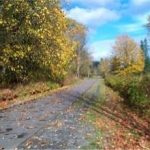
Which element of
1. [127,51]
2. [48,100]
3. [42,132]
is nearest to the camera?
[42,132]

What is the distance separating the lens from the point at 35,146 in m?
11.6

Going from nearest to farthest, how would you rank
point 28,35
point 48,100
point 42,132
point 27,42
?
1. point 42,132
2. point 48,100
3. point 28,35
4. point 27,42

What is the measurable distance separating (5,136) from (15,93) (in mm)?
19869

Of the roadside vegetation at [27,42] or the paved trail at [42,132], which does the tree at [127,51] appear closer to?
the roadside vegetation at [27,42]

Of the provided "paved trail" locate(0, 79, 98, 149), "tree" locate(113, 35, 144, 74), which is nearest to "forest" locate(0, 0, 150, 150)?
"paved trail" locate(0, 79, 98, 149)

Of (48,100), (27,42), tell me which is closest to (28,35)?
(27,42)

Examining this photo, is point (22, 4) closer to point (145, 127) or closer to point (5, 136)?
point (145, 127)

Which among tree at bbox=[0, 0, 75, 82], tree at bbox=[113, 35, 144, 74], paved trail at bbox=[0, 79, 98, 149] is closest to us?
paved trail at bbox=[0, 79, 98, 149]

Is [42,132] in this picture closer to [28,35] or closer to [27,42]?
[28,35]

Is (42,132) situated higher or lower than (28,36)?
lower

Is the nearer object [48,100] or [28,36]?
[48,100]

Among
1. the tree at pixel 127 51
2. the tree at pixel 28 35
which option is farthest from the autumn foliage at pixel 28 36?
the tree at pixel 127 51

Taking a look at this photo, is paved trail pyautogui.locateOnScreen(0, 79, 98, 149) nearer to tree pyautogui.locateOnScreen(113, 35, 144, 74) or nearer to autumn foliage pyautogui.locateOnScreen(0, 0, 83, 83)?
autumn foliage pyautogui.locateOnScreen(0, 0, 83, 83)

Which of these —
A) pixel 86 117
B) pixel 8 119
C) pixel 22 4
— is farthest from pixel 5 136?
pixel 22 4
